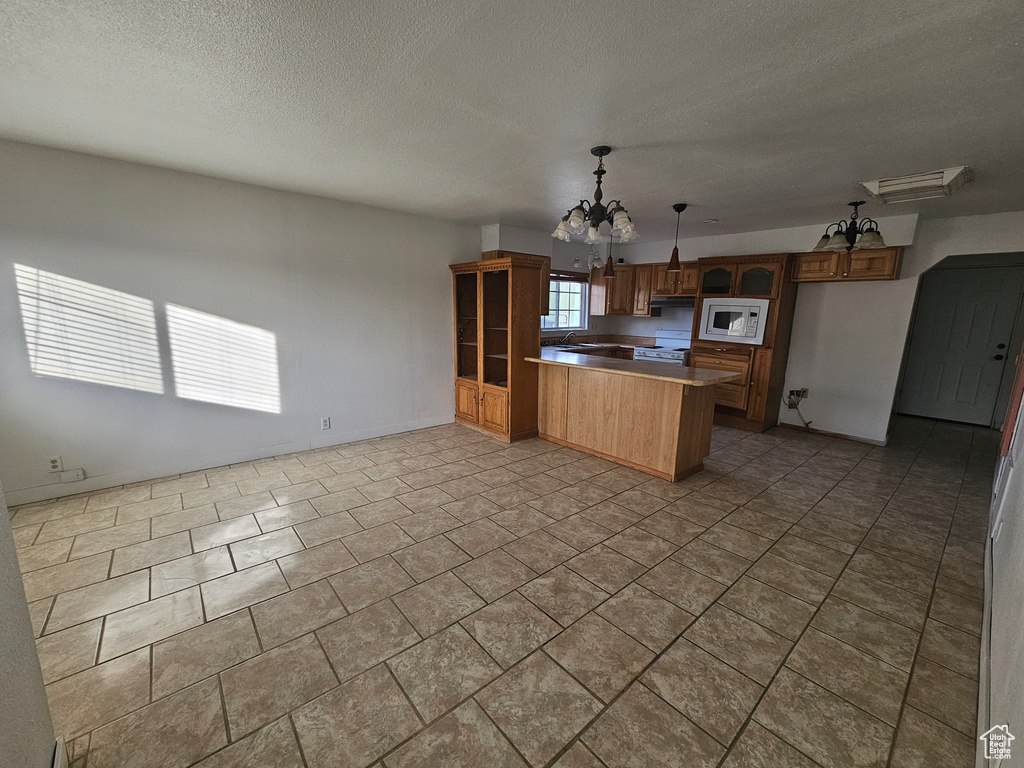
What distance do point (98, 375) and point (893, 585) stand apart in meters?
5.44

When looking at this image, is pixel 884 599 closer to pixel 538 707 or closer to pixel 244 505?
pixel 538 707

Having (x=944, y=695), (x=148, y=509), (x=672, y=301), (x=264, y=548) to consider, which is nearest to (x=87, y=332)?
(x=148, y=509)

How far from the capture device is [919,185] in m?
2.92

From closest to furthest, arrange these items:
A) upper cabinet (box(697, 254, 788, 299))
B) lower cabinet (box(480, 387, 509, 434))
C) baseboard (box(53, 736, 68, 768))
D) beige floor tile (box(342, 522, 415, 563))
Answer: baseboard (box(53, 736, 68, 768)), beige floor tile (box(342, 522, 415, 563)), lower cabinet (box(480, 387, 509, 434)), upper cabinet (box(697, 254, 788, 299))

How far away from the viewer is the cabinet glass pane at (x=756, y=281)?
4.89 m

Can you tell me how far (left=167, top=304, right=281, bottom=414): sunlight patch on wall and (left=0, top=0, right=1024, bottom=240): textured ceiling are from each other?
48.4 inches

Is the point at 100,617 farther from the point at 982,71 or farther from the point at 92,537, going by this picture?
the point at 982,71

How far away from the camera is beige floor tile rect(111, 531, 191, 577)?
7.59 ft

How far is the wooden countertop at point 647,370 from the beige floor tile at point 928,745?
7.04 feet

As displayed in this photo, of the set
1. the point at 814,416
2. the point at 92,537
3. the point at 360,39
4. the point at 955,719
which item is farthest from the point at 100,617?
the point at 814,416

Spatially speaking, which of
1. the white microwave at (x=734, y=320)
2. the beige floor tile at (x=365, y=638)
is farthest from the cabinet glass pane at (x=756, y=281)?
the beige floor tile at (x=365, y=638)

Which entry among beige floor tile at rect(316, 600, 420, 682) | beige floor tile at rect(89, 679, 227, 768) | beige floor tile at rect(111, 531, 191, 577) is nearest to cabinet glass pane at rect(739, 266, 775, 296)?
beige floor tile at rect(316, 600, 420, 682)

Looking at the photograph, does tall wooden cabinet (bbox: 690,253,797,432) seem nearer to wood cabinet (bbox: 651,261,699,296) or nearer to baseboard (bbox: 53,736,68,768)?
wood cabinet (bbox: 651,261,699,296)

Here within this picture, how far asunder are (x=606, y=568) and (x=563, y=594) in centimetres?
35
